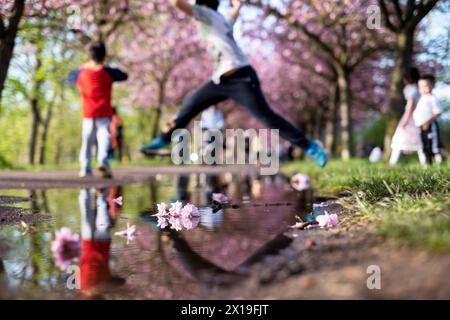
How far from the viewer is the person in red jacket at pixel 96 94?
10.7 meters

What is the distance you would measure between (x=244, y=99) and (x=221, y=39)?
86 cm

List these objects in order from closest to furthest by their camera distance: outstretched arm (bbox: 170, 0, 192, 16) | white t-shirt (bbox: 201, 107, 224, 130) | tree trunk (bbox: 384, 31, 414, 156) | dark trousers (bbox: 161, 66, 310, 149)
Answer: outstretched arm (bbox: 170, 0, 192, 16) → dark trousers (bbox: 161, 66, 310, 149) → tree trunk (bbox: 384, 31, 414, 156) → white t-shirt (bbox: 201, 107, 224, 130)

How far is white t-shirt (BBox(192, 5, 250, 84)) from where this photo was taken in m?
7.59

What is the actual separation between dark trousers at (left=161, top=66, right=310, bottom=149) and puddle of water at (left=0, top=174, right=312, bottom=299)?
1.54 metres

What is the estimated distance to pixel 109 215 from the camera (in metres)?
5.79

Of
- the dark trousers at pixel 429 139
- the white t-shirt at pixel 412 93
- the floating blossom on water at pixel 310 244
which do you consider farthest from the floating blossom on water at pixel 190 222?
the white t-shirt at pixel 412 93

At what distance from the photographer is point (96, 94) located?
1065 centimetres

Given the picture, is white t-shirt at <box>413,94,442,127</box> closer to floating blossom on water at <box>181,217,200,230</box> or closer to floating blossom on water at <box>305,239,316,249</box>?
floating blossom on water at <box>181,217,200,230</box>

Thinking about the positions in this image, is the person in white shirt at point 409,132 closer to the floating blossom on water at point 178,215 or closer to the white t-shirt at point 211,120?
the floating blossom on water at point 178,215

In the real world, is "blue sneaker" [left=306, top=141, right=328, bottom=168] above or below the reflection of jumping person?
below

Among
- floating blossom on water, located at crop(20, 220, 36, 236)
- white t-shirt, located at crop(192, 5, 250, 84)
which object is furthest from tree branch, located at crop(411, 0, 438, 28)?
floating blossom on water, located at crop(20, 220, 36, 236)

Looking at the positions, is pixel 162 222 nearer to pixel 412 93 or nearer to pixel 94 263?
pixel 94 263

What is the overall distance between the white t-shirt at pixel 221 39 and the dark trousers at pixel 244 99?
0.13 metres

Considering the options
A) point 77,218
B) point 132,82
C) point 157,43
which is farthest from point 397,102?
point 132,82
